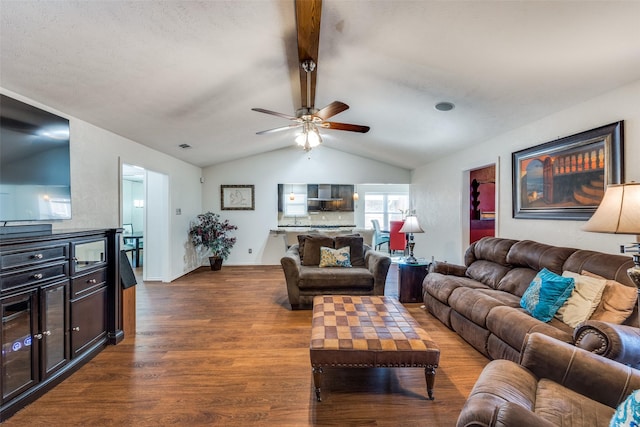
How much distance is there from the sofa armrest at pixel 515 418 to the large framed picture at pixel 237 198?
6031 mm

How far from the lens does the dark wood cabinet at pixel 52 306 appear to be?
1.79 metres

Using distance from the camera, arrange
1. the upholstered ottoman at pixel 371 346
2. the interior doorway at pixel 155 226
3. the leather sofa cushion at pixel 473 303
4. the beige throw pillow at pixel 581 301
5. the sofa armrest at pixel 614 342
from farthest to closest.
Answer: the interior doorway at pixel 155 226 → the leather sofa cushion at pixel 473 303 → the beige throw pillow at pixel 581 301 → the upholstered ottoman at pixel 371 346 → the sofa armrest at pixel 614 342

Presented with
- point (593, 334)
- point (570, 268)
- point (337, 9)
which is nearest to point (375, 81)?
point (337, 9)

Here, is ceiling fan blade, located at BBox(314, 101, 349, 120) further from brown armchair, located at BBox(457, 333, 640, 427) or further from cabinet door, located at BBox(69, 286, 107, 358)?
cabinet door, located at BBox(69, 286, 107, 358)

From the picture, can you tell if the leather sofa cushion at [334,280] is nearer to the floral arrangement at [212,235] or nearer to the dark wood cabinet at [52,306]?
the dark wood cabinet at [52,306]

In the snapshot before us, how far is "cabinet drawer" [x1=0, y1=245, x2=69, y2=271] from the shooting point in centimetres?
178

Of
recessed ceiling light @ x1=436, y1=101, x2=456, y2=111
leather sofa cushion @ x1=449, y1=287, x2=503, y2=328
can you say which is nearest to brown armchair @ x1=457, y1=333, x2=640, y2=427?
leather sofa cushion @ x1=449, y1=287, x2=503, y2=328

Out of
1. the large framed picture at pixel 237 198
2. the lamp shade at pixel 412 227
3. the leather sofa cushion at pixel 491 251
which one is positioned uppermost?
the large framed picture at pixel 237 198

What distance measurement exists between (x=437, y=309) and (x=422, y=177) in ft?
11.6

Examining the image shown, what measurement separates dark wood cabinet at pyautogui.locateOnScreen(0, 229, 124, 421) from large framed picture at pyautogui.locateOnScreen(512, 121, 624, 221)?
443 cm

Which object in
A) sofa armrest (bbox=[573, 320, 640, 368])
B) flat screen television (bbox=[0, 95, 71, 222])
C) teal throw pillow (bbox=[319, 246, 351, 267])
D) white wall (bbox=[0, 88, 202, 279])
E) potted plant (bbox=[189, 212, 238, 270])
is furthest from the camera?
potted plant (bbox=[189, 212, 238, 270])

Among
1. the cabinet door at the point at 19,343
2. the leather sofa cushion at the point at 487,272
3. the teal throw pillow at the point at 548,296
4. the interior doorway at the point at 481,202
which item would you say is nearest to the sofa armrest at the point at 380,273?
the leather sofa cushion at the point at 487,272

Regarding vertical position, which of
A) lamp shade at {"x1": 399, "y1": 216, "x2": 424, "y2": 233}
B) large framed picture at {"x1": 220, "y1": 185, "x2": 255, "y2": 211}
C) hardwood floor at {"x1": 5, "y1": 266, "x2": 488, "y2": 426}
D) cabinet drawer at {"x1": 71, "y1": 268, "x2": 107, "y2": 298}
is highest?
large framed picture at {"x1": 220, "y1": 185, "x2": 255, "y2": 211}

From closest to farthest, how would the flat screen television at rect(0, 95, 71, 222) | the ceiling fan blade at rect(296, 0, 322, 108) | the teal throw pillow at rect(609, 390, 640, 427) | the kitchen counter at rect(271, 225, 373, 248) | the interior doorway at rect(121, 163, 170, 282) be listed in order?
the teal throw pillow at rect(609, 390, 640, 427)
the ceiling fan blade at rect(296, 0, 322, 108)
the flat screen television at rect(0, 95, 71, 222)
the interior doorway at rect(121, 163, 170, 282)
the kitchen counter at rect(271, 225, 373, 248)
